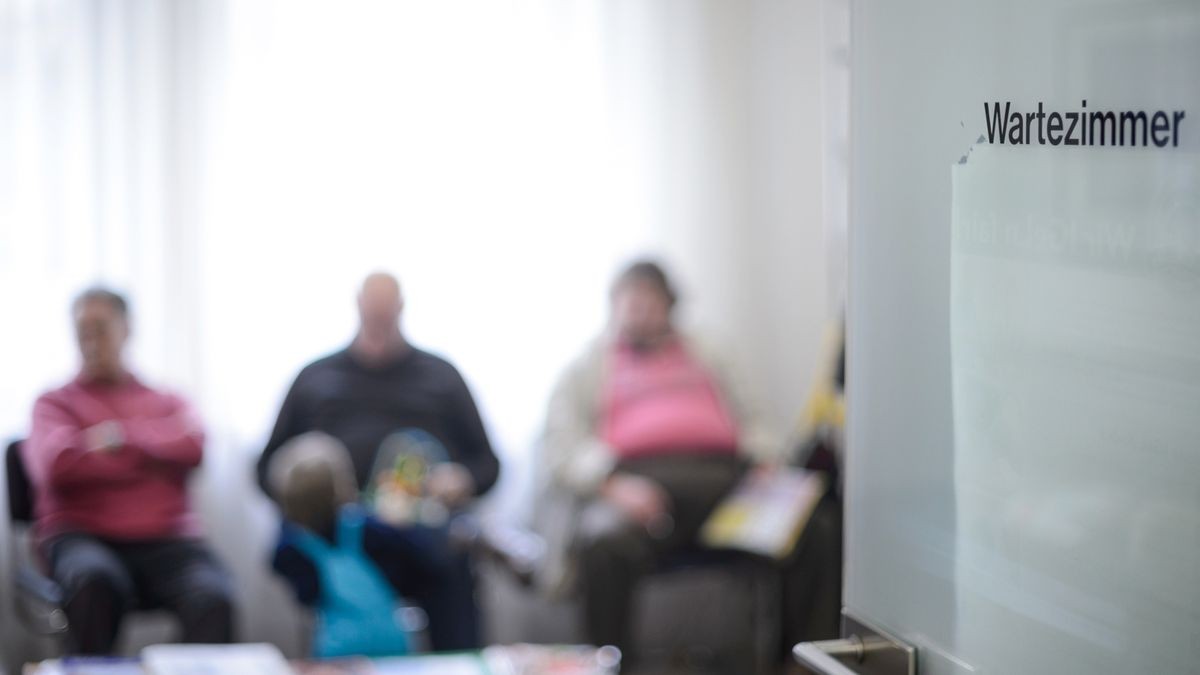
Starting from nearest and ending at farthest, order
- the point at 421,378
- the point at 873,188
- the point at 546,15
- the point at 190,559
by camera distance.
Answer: the point at 873,188
the point at 190,559
the point at 421,378
the point at 546,15

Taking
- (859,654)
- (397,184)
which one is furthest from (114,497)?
(859,654)

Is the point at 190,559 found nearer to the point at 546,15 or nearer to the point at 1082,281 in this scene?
the point at 546,15

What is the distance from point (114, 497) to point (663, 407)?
1.52 metres

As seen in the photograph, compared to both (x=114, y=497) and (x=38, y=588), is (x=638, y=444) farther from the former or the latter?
(x=38, y=588)

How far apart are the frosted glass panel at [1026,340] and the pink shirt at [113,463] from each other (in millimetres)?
2867

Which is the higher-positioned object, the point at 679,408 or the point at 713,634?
the point at 679,408

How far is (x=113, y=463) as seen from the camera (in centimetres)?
A: 375

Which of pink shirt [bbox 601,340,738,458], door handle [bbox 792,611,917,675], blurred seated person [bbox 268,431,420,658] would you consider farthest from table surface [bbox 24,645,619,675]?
door handle [bbox 792,611,917,675]

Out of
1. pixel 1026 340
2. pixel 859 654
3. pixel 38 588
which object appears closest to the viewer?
pixel 1026 340

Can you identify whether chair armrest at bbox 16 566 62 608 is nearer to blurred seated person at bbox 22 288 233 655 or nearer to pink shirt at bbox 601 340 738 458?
blurred seated person at bbox 22 288 233 655

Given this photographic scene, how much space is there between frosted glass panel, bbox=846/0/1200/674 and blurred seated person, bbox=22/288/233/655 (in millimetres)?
2688

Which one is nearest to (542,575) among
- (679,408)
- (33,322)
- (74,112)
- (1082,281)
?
(679,408)

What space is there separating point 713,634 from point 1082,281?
3891mm

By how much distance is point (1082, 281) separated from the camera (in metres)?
0.94
